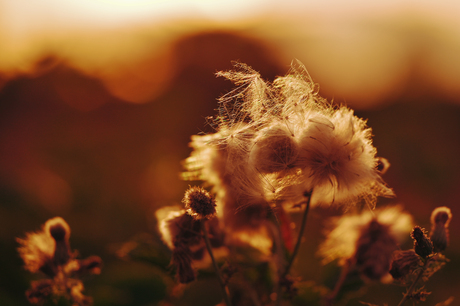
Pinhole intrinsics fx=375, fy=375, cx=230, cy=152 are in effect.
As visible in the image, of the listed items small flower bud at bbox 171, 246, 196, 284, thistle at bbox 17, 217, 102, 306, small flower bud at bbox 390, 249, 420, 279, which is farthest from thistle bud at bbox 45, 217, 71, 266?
small flower bud at bbox 390, 249, 420, 279

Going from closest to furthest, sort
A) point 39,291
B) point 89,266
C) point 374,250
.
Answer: point 39,291 → point 89,266 → point 374,250

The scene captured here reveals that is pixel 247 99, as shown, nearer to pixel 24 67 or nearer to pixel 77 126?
pixel 24 67

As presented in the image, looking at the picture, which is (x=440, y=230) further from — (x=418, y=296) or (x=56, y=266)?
(x=56, y=266)


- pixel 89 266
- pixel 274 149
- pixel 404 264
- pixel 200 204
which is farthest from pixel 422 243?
pixel 89 266

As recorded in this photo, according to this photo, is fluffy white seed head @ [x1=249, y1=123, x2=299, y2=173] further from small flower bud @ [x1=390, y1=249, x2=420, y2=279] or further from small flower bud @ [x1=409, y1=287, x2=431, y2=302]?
small flower bud @ [x1=409, y1=287, x2=431, y2=302]

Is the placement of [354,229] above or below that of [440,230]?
above

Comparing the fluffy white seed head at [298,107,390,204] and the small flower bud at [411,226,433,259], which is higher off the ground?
the fluffy white seed head at [298,107,390,204]
